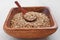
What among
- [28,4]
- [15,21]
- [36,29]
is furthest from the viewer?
[28,4]

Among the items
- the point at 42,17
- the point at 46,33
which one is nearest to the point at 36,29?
the point at 46,33

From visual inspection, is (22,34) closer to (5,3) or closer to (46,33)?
(46,33)

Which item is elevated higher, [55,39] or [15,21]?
[15,21]

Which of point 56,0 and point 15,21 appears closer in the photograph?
point 15,21

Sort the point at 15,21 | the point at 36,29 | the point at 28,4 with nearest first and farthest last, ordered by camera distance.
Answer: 1. the point at 36,29
2. the point at 15,21
3. the point at 28,4

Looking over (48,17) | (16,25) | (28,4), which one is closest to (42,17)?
(48,17)

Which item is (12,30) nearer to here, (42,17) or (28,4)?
(42,17)
